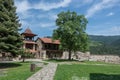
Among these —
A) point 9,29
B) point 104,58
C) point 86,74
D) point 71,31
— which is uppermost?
point 71,31

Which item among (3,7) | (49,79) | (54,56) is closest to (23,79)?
(49,79)

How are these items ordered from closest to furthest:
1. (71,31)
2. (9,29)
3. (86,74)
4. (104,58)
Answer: (86,74) → (9,29) → (71,31) → (104,58)

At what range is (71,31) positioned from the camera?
53.1m

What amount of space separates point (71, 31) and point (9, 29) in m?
23.1

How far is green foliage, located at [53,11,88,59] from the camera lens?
176 ft

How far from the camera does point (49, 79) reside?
1680 cm

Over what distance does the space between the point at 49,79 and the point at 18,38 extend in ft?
57.5

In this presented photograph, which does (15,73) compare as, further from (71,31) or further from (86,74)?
(71,31)

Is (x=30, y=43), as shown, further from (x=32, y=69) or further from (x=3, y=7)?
(x=32, y=69)

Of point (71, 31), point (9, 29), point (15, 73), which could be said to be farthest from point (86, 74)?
point (71, 31)

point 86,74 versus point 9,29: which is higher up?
point 9,29

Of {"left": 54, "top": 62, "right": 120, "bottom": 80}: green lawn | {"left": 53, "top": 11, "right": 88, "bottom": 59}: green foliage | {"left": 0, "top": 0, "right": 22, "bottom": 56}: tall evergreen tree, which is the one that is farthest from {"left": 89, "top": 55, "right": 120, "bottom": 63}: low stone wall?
{"left": 54, "top": 62, "right": 120, "bottom": 80}: green lawn

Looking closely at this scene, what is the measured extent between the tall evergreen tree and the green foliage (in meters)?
20.9

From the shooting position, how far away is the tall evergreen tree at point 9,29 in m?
31.6
